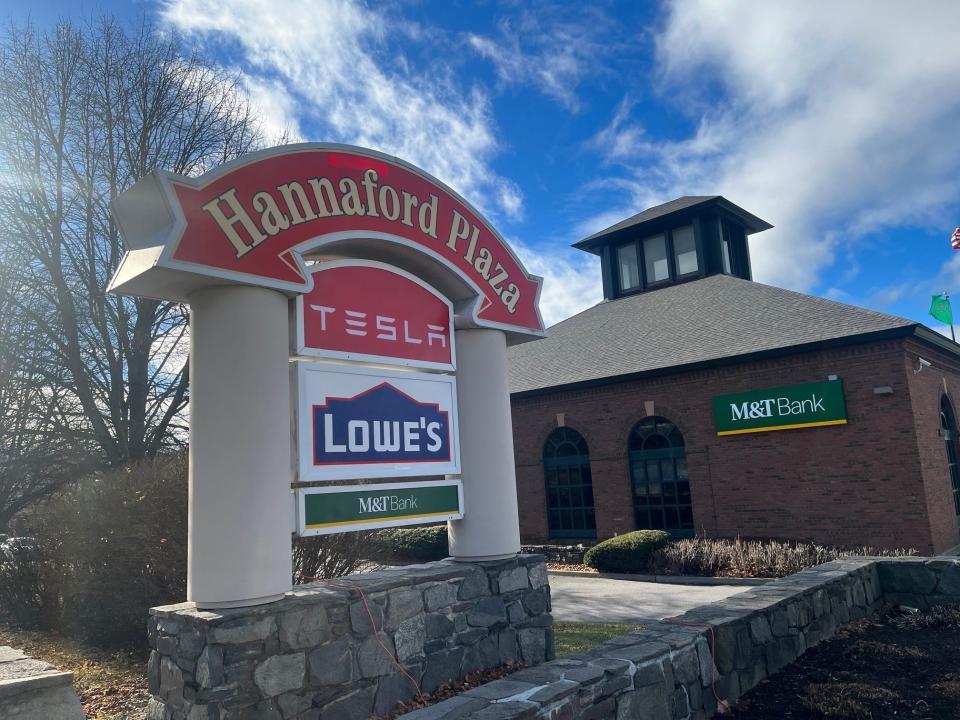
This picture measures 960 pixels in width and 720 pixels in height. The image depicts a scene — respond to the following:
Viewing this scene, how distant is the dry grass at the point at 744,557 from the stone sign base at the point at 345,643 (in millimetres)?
8730

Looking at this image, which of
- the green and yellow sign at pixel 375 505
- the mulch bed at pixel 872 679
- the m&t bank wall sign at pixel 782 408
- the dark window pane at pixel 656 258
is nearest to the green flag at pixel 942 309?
the dark window pane at pixel 656 258

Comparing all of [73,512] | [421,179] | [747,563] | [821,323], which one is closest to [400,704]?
[421,179]

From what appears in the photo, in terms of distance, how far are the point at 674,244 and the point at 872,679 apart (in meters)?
19.2

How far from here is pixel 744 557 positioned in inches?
559

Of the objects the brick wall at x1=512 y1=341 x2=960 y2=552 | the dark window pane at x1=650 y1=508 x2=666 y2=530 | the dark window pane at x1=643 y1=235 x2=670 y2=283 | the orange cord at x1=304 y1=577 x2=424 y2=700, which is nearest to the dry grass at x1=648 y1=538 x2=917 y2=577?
the brick wall at x1=512 y1=341 x2=960 y2=552

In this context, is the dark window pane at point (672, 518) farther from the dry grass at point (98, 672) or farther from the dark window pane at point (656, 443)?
the dry grass at point (98, 672)

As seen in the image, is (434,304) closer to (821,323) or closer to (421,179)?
(421,179)

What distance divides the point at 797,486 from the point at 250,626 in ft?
46.4

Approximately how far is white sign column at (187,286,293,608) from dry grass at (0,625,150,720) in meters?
2.86

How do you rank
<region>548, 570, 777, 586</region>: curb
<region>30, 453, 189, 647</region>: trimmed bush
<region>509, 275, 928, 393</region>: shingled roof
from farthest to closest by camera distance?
<region>509, 275, 928, 393</region>: shingled roof
<region>548, 570, 777, 586</region>: curb
<region>30, 453, 189, 647</region>: trimmed bush

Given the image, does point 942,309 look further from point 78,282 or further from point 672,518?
point 78,282

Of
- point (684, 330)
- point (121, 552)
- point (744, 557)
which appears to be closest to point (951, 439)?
point (684, 330)

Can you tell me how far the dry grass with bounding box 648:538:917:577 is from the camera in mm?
13648

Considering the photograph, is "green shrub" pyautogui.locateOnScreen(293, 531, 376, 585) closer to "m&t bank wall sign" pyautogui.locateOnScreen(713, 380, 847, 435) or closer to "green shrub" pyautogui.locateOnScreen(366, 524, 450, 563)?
"green shrub" pyautogui.locateOnScreen(366, 524, 450, 563)
